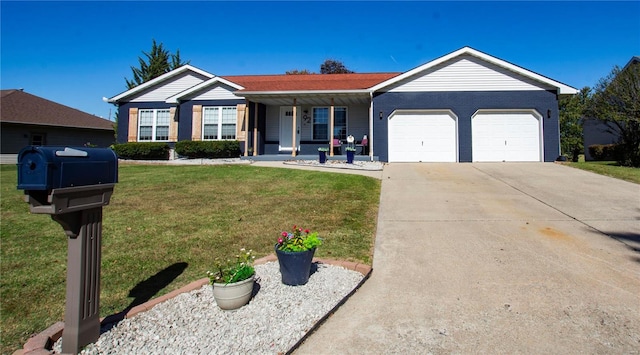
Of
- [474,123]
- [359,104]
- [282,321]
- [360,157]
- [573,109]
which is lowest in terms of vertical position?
[282,321]

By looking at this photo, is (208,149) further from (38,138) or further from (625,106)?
(625,106)

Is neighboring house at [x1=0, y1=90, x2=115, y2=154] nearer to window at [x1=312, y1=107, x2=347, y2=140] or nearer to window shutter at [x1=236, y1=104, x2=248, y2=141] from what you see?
window shutter at [x1=236, y1=104, x2=248, y2=141]

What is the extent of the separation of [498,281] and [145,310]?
3.53m

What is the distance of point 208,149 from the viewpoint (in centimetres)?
1579

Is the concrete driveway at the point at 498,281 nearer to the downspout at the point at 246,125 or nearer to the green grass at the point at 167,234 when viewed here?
the green grass at the point at 167,234

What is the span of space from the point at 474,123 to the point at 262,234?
12.8 m

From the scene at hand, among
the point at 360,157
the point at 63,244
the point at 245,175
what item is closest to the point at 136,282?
the point at 63,244

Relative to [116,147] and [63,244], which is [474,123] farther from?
[116,147]

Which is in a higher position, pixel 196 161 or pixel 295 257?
pixel 196 161

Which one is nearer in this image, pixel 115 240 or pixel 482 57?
pixel 115 240

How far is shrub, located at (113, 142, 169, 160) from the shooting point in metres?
16.1

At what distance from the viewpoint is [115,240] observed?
4969 mm

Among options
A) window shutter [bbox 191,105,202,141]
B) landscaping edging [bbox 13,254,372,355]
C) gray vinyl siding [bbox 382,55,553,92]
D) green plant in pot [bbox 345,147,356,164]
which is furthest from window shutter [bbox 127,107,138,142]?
landscaping edging [bbox 13,254,372,355]

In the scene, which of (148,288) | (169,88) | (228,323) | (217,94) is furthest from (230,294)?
(169,88)
